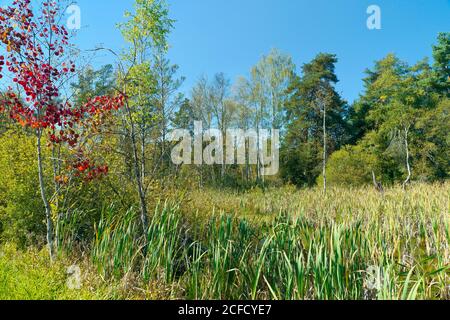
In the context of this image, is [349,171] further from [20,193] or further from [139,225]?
[20,193]

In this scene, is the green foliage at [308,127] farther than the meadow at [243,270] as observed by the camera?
Yes

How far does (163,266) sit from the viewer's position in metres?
2.73

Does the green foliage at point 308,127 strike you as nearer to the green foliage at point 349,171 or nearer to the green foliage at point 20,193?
the green foliage at point 349,171

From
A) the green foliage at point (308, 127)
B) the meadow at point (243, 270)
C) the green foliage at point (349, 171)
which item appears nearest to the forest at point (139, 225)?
the meadow at point (243, 270)

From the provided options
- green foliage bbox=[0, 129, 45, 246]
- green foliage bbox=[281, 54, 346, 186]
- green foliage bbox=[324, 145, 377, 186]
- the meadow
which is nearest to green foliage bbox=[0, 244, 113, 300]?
the meadow

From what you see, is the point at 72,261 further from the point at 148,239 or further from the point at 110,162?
the point at 110,162

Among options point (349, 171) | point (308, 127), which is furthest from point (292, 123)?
point (349, 171)

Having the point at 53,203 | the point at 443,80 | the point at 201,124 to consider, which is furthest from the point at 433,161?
the point at 53,203

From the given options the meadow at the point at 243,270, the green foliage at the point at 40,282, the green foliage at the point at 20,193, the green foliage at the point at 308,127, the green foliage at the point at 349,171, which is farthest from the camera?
the green foliage at the point at 308,127

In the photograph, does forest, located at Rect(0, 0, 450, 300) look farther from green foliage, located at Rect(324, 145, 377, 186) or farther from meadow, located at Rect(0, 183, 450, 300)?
green foliage, located at Rect(324, 145, 377, 186)

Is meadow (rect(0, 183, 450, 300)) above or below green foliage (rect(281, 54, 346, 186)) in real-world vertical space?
below

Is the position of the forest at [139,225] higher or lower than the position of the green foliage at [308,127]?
lower
